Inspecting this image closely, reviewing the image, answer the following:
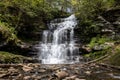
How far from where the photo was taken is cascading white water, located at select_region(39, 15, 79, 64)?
19.0 meters

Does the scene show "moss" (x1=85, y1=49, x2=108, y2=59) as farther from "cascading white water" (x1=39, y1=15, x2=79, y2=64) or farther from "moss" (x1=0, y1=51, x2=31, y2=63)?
"moss" (x1=0, y1=51, x2=31, y2=63)

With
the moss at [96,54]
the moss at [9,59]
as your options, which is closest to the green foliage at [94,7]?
the moss at [96,54]

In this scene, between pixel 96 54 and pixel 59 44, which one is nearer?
pixel 96 54

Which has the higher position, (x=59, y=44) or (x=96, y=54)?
(x=59, y=44)

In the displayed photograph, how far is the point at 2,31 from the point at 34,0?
33.5 ft

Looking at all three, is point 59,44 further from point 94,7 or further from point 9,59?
point 9,59

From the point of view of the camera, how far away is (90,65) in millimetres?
13367

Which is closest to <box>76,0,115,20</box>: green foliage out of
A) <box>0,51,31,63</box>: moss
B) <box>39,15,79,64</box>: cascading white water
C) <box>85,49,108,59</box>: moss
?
<box>39,15,79,64</box>: cascading white water

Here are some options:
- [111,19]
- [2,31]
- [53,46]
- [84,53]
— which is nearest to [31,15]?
[53,46]

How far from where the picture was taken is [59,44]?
70.1ft

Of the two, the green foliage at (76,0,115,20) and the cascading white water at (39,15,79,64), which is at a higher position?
the green foliage at (76,0,115,20)

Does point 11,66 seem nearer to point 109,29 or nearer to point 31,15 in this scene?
point 31,15

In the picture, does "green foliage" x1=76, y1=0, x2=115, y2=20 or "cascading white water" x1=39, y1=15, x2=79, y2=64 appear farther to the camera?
"green foliage" x1=76, y1=0, x2=115, y2=20

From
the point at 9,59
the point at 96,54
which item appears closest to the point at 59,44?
the point at 96,54
